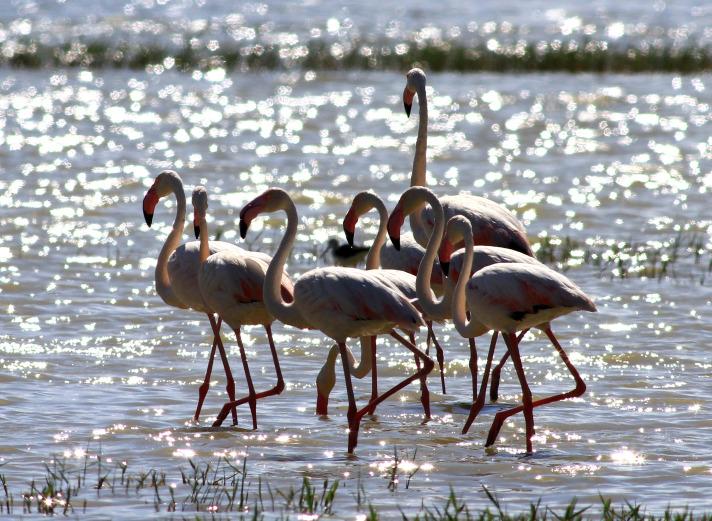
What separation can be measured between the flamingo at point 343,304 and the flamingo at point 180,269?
651 millimetres

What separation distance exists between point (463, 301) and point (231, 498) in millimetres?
1847

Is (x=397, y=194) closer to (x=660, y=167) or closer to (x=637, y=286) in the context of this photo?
(x=660, y=167)

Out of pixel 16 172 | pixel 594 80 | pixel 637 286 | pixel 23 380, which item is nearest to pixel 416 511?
pixel 23 380

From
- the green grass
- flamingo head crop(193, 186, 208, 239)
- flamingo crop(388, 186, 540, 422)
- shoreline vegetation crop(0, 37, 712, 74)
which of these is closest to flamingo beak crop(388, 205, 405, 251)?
flamingo crop(388, 186, 540, 422)

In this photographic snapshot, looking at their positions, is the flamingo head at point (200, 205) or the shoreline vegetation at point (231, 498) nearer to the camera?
the shoreline vegetation at point (231, 498)

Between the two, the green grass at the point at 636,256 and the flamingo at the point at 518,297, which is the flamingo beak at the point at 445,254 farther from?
the green grass at the point at 636,256

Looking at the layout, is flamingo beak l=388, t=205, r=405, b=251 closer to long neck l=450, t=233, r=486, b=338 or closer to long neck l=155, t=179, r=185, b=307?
long neck l=450, t=233, r=486, b=338

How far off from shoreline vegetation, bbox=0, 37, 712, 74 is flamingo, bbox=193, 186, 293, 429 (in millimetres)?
20392

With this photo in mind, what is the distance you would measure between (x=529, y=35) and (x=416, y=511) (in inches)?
1129

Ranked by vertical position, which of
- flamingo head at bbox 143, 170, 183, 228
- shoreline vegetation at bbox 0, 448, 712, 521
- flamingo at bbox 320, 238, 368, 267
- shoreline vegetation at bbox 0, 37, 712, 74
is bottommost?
shoreline vegetation at bbox 0, 448, 712, 521

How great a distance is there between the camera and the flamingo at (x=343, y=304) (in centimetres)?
700

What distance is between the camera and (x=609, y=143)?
66.7 feet

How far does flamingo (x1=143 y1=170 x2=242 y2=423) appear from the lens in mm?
7832

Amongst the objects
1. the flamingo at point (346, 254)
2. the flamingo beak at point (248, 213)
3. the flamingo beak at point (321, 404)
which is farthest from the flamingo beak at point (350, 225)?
the flamingo at point (346, 254)
